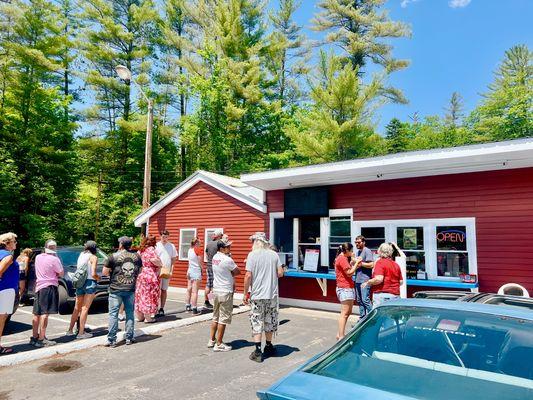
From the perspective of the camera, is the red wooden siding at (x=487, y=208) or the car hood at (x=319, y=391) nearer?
the car hood at (x=319, y=391)

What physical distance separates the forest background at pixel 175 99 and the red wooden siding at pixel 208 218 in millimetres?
9827

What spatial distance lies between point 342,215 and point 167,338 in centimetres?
569

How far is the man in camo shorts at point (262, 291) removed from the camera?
18.3 feet

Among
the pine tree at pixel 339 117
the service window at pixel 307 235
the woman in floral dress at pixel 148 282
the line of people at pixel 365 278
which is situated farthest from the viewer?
the pine tree at pixel 339 117

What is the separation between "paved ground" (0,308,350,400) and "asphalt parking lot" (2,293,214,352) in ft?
3.68

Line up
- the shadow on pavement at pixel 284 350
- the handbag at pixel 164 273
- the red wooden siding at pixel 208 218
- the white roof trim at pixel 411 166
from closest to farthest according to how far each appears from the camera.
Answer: the shadow on pavement at pixel 284 350
the white roof trim at pixel 411 166
the handbag at pixel 164 273
the red wooden siding at pixel 208 218

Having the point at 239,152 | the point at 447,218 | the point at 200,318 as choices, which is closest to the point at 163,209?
the point at 200,318

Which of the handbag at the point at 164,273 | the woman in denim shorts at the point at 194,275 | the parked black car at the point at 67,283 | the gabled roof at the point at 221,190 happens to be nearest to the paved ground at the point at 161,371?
the handbag at the point at 164,273

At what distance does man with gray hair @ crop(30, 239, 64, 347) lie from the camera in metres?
6.01

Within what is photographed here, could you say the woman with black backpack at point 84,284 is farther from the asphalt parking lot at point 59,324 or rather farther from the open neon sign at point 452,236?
the open neon sign at point 452,236

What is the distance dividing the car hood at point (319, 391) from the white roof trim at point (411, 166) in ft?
22.7

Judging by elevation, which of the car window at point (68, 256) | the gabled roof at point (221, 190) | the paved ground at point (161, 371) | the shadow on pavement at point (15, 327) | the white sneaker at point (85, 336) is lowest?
the shadow on pavement at point (15, 327)

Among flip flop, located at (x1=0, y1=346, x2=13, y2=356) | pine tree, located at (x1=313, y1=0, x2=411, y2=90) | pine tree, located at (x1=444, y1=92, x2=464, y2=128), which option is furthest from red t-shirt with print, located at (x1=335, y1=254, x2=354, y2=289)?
pine tree, located at (x1=444, y1=92, x2=464, y2=128)

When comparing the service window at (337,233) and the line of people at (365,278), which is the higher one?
the service window at (337,233)
